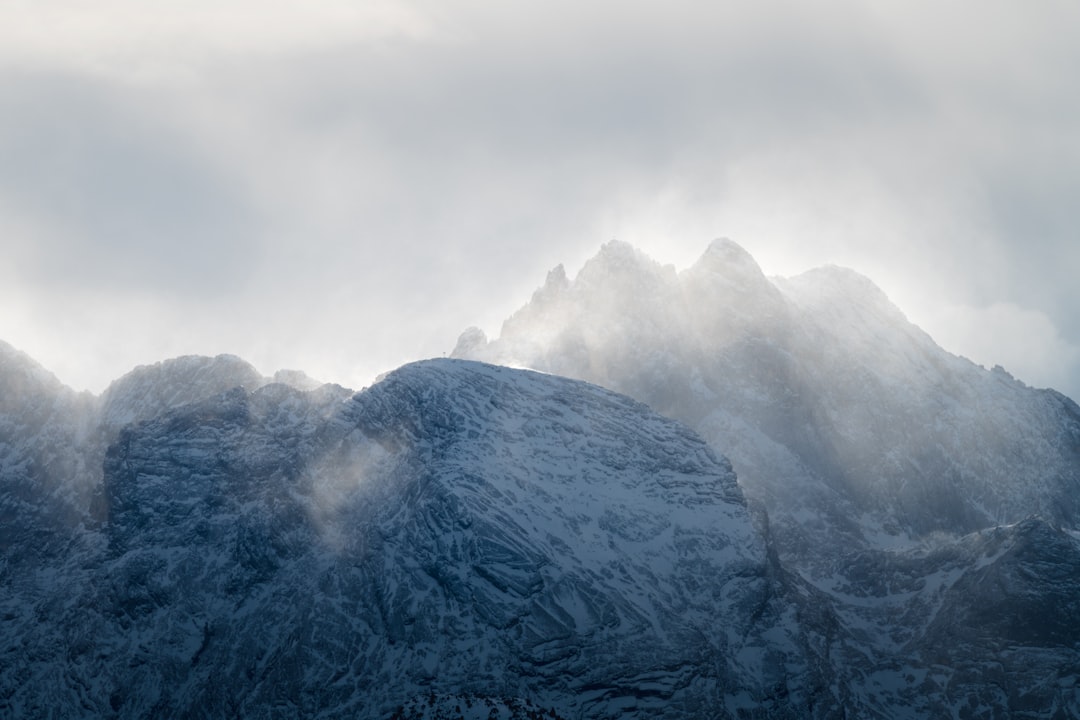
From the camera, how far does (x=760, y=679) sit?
19712 cm

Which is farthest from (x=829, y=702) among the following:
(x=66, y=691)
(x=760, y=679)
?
(x=66, y=691)

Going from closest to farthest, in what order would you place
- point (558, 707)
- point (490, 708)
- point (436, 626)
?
point (490, 708) < point (558, 707) < point (436, 626)

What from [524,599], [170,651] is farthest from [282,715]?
[524,599]

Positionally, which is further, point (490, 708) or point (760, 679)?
point (760, 679)

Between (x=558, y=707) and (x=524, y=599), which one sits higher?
(x=524, y=599)

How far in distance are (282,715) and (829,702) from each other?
80993 mm

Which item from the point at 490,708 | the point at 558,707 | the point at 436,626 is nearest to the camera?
the point at 490,708

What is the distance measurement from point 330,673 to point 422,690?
15.1m

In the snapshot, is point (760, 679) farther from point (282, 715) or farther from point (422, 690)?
point (282, 715)

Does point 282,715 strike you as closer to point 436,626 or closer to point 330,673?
point 330,673

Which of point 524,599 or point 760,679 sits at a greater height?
point 524,599

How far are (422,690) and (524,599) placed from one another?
2045cm

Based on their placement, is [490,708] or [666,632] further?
[666,632]

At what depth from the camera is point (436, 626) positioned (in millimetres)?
196875
